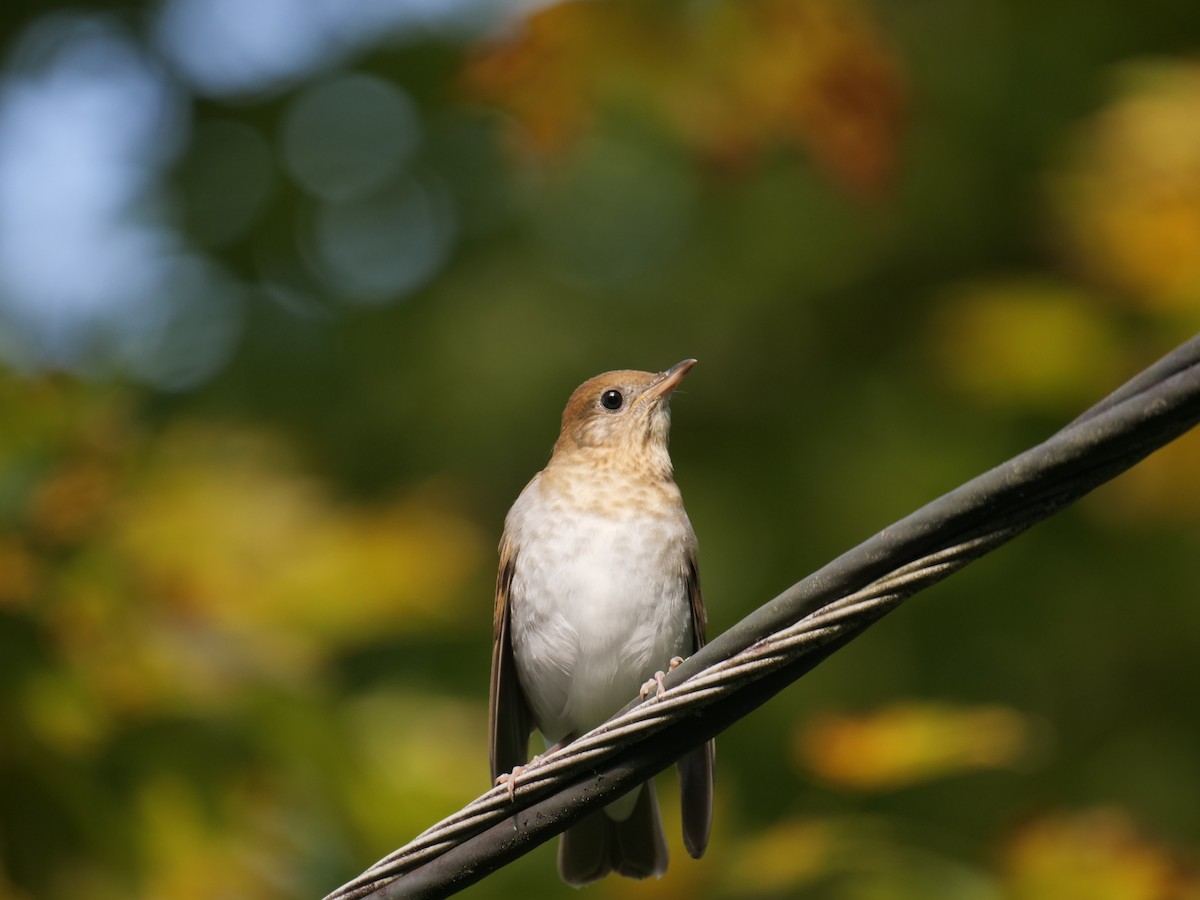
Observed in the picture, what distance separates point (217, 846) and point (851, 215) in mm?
4502

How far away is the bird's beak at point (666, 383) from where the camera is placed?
159 inches

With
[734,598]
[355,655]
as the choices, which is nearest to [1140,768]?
[734,598]

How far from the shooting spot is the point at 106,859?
3.77 m

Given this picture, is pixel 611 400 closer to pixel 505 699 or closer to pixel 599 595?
pixel 599 595

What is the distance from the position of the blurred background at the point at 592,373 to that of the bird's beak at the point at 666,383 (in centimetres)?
110

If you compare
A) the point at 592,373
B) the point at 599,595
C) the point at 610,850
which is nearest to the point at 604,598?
the point at 599,595

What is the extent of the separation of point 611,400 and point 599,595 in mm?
668

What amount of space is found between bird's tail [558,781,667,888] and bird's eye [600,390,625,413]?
46.5 inches

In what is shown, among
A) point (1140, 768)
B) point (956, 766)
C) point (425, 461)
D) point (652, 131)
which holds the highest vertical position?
point (652, 131)

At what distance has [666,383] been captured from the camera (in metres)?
4.05

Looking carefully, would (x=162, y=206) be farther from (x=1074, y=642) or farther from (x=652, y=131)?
(x=1074, y=642)

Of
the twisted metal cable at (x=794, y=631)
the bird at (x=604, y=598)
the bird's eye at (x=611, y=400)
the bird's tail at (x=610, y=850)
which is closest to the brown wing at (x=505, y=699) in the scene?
the bird at (x=604, y=598)

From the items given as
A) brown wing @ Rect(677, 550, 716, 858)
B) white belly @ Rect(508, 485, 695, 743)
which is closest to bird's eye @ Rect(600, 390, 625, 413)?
white belly @ Rect(508, 485, 695, 743)

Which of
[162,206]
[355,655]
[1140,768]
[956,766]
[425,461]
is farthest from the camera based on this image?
[162,206]
